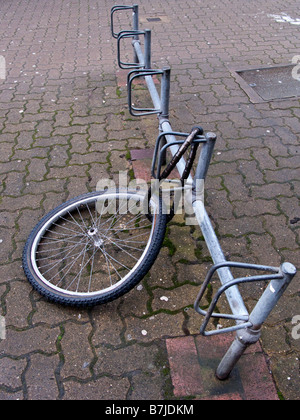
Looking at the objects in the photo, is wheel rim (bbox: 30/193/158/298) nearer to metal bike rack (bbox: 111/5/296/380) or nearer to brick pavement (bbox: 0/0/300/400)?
brick pavement (bbox: 0/0/300/400)

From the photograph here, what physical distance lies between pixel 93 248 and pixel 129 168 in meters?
1.10

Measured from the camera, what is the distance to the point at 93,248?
2674 mm

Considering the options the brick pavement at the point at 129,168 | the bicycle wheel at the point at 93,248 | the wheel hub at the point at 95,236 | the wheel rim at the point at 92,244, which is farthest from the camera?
the wheel hub at the point at 95,236

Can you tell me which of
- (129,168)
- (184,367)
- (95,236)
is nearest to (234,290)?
(184,367)

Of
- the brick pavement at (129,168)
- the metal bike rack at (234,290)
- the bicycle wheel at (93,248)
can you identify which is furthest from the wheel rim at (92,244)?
the metal bike rack at (234,290)

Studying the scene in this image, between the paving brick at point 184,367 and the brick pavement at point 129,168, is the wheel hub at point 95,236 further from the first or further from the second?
the paving brick at point 184,367

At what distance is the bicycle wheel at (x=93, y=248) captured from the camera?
2.24 m

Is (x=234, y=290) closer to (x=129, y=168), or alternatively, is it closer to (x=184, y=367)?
(x=184, y=367)

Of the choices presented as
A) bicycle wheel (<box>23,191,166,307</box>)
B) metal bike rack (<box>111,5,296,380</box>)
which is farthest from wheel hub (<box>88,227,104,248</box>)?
metal bike rack (<box>111,5,296,380</box>)

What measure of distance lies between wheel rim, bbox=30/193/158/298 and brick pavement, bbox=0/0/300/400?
18 centimetres

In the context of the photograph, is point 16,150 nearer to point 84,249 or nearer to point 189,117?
point 84,249

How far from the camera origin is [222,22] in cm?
684

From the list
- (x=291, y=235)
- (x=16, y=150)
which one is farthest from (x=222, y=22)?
(x=291, y=235)

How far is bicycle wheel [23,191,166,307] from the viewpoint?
224 cm
